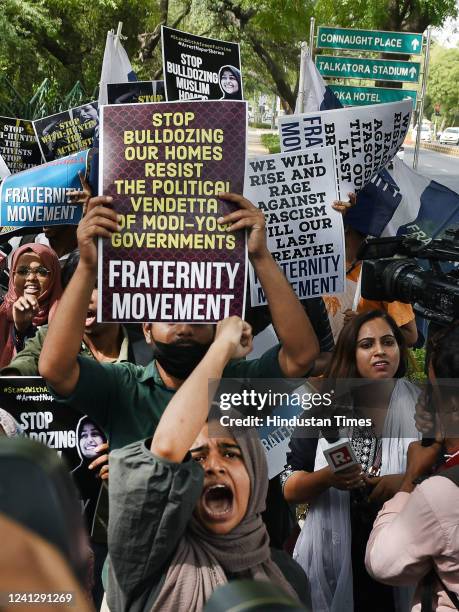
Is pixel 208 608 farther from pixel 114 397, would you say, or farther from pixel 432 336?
pixel 432 336

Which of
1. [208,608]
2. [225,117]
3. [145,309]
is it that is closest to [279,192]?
[225,117]

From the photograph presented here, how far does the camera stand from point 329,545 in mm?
2916

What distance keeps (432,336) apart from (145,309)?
2.87ft

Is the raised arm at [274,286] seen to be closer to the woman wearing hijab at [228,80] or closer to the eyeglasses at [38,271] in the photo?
the eyeglasses at [38,271]

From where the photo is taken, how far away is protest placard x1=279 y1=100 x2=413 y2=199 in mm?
3816

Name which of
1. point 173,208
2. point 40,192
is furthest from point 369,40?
point 173,208

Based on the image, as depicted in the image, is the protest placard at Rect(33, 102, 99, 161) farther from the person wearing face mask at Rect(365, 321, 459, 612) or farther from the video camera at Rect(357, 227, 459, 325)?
the person wearing face mask at Rect(365, 321, 459, 612)

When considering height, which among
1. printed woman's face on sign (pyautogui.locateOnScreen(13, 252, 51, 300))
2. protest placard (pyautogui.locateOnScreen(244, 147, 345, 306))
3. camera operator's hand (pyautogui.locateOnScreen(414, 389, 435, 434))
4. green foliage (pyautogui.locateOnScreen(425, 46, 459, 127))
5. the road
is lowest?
camera operator's hand (pyautogui.locateOnScreen(414, 389, 435, 434))

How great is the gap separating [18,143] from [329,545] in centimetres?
454

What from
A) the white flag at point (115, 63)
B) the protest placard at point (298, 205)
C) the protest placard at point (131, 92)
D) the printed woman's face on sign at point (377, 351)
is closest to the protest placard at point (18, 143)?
the white flag at point (115, 63)

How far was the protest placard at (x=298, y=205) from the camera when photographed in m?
3.20

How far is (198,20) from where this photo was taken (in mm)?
26016

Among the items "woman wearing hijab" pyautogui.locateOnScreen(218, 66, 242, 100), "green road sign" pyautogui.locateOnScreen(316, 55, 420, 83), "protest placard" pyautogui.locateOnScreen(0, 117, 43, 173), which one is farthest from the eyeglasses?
"green road sign" pyautogui.locateOnScreen(316, 55, 420, 83)

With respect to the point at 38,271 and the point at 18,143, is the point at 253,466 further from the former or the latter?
the point at 18,143
